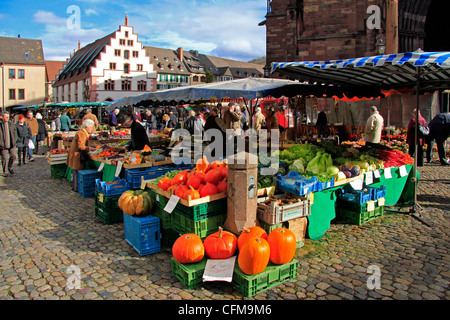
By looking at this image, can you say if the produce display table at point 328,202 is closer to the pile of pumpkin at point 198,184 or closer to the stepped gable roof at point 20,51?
the pile of pumpkin at point 198,184

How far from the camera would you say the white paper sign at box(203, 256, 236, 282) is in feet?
12.3

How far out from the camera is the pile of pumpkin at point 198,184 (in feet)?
15.1

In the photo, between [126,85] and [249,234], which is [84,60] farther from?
[249,234]

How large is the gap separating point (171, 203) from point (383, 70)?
5.23 metres

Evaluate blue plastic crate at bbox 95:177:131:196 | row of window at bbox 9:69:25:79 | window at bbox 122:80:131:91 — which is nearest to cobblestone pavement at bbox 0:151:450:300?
blue plastic crate at bbox 95:177:131:196

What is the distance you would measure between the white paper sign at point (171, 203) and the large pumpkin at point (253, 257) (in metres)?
1.22

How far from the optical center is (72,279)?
4047 mm

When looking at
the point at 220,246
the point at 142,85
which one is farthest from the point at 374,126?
the point at 142,85

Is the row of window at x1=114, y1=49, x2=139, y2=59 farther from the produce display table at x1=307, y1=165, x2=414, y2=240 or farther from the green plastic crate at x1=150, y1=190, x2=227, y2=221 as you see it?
the green plastic crate at x1=150, y1=190, x2=227, y2=221

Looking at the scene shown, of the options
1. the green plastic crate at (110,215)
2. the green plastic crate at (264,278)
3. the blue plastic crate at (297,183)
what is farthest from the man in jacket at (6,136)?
the green plastic crate at (264,278)

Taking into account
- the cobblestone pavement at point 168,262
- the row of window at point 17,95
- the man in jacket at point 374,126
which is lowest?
the cobblestone pavement at point 168,262

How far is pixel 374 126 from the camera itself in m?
8.92

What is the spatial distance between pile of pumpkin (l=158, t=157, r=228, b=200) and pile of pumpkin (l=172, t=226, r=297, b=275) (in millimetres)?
624
